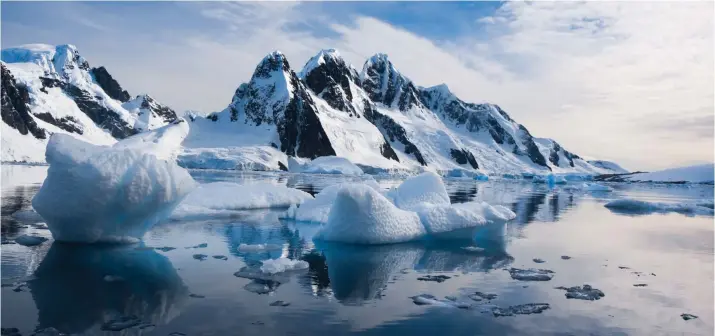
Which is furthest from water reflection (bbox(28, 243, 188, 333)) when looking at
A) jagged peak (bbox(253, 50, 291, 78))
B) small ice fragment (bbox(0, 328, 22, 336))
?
jagged peak (bbox(253, 50, 291, 78))

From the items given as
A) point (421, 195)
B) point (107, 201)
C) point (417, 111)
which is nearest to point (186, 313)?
point (107, 201)

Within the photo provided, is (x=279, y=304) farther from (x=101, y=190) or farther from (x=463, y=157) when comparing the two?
(x=463, y=157)

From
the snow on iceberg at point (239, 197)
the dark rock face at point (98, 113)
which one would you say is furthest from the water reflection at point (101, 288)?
the dark rock face at point (98, 113)

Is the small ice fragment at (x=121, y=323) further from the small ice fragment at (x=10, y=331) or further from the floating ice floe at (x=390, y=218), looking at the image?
the floating ice floe at (x=390, y=218)

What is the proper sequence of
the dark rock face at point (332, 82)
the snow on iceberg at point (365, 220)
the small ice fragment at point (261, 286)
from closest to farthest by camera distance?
the small ice fragment at point (261, 286) → the snow on iceberg at point (365, 220) → the dark rock face at point (332, 82)

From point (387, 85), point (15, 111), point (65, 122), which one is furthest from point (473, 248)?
point (387, 85)
